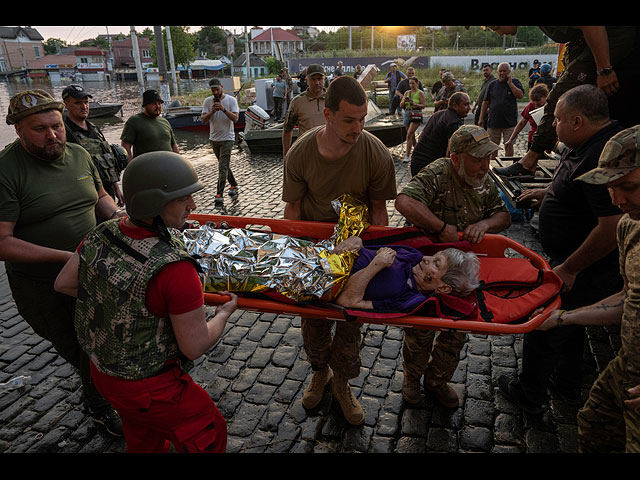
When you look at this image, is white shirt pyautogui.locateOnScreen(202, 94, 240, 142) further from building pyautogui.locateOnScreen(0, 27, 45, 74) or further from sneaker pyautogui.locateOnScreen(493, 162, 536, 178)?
building pyautogui.locateOnScreen(0, 27, 45, 74)

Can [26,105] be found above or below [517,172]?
above

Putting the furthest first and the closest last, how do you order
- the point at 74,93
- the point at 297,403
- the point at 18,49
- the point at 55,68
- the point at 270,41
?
the point at 18,49, the point at 55,68, the point at 270,41, the point at 74,93, the point at 297,403

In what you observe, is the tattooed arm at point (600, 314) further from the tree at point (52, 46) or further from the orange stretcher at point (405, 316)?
the tree at point (52, 46)

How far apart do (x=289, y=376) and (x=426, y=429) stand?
50.7 inches

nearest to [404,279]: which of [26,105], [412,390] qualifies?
[412,390]

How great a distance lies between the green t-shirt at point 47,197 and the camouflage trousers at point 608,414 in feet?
12.0

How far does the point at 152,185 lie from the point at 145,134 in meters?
4.89

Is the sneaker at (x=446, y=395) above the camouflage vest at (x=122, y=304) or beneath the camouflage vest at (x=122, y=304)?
beneath

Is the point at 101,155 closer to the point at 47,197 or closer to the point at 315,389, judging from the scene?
the point at 47,197

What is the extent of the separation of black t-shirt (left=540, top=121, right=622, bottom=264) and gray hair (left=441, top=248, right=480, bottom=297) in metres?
0.64

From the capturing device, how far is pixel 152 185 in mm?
1850

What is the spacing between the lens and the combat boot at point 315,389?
3262 mm

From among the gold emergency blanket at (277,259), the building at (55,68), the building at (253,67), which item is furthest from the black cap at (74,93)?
the building at (55,68)
